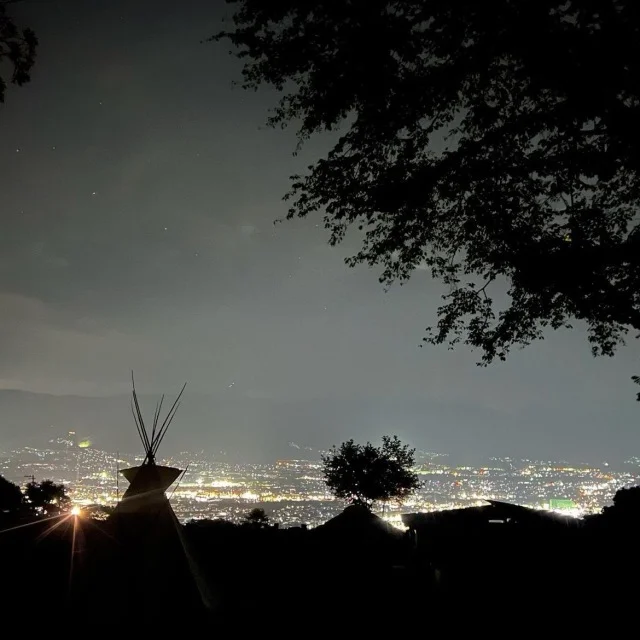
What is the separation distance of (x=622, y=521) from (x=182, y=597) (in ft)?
33.0

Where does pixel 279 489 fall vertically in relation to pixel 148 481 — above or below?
below

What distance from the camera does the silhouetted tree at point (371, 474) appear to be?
3259 centimetres

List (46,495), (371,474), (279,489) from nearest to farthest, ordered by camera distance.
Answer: (46,495) → (371,474) → (279,489)

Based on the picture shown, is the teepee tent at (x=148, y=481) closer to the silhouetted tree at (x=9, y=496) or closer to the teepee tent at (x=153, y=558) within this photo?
the teepee tent at (x=153, y=558)

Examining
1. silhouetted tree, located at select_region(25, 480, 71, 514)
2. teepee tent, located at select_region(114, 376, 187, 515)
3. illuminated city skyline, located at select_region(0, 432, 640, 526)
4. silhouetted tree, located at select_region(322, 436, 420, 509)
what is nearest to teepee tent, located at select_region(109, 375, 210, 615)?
teepee tent, located at select_region(114, 376, 187, 515)

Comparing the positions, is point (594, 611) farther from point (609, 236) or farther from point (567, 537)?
point (609, 236)

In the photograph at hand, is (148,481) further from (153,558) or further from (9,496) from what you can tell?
(9,496)

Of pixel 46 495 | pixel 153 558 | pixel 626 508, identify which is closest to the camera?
pixel 153 558

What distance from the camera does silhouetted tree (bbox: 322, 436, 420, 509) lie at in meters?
32.6

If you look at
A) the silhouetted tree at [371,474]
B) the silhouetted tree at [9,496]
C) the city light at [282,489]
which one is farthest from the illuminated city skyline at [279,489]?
the silhouetted tree at [9,496]

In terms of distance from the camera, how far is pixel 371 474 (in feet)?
107

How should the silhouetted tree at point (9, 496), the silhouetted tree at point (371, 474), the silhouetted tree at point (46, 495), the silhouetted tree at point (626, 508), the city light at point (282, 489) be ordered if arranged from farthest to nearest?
1. the city light at point (282, 489)
2. the silhouetted tree at point (371, 474)
3. the silhouetted tree at point (46, 495)
4. the silhouetted tree at point (9, 496)
5. the silhouetted tree at point (626, 508)

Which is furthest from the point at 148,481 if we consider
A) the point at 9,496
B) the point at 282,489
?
the point at 282,489

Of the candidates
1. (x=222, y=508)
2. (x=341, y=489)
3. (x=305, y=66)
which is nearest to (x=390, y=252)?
(x=305, y=66)
